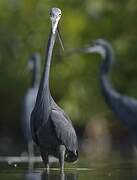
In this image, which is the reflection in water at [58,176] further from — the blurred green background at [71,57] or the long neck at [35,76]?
the blurred green background at [71,57]

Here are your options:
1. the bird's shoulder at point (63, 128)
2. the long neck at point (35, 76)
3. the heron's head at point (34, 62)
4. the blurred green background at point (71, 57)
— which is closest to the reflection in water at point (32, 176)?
the bird's shoulder at point (63, 128)

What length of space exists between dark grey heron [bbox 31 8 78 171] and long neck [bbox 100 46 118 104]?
6.29m

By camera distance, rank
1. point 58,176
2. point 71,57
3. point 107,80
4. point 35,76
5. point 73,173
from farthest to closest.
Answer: point 71,57 → point 35,76 → point 107,80 → point 73,173 → point 58,176

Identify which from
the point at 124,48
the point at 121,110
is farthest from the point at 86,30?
the point at 121,110

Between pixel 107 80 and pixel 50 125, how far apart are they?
7017mm

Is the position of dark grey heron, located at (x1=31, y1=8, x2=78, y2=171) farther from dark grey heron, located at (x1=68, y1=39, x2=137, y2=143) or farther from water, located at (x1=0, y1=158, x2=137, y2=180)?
dark grey heron, located at (x1=68, y1=39, x2=137, y2=143)

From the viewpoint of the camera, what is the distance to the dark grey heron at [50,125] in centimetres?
1015

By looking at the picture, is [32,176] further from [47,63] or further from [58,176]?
[47,63]

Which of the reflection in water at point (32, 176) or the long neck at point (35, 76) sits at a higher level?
the long neck at point (35, 76)

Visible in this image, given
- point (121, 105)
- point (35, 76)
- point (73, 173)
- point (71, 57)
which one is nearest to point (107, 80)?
point (121, 105)

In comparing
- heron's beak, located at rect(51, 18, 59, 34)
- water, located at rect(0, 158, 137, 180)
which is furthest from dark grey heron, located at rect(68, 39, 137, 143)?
heron's beak, located at rect(51, 18, 59, 34)

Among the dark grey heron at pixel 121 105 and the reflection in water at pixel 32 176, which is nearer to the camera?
the reflection in water at pixel 32 176

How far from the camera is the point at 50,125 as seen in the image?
1019 cm

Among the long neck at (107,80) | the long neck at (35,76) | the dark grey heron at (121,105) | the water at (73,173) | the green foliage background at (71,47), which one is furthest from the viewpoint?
the green foliage background at (71,47)
